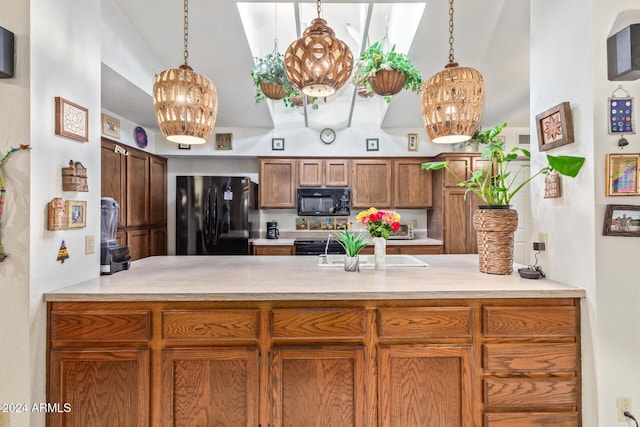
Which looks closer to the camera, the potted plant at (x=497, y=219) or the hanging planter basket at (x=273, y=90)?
the potted plant at (x=497, y=219)

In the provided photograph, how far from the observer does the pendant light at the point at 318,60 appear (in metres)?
1.30

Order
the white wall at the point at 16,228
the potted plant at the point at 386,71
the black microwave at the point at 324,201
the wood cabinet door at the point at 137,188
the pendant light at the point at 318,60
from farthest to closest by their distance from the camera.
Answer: the black microwave at the point at 324,201 → the wood cabinet door at the point at 137,188 → the potted plant at the point at 386,71 → the white wall at the point at 16,228 → the pendant light at the point at 318,60

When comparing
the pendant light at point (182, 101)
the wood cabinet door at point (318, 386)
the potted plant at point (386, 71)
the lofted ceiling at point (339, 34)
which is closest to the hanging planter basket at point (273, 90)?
the lofted ceiling at point (339, 34)

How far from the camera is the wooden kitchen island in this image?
1.47 m

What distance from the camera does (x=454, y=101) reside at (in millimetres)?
1373

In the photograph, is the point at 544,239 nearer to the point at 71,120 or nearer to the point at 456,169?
the point at 456,169

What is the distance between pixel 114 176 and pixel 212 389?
2.77 m

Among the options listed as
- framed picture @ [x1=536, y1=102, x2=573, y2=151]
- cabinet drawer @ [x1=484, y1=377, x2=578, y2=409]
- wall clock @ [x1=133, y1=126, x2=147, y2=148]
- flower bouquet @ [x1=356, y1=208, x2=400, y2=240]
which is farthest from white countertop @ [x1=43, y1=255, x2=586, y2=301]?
wall clock @ [x1=133, y1=126, x2=147, y2=148]

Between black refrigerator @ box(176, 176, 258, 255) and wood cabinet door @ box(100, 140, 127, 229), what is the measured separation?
60cm

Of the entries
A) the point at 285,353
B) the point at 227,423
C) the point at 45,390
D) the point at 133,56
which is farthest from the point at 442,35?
the point at 45,390

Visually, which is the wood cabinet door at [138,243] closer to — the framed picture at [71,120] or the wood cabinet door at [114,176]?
the wood cabinet door at [114,176]

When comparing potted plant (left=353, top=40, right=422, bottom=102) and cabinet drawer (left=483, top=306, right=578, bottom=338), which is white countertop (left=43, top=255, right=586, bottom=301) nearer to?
cabinet drawer (left=483, top=306, right=578, bottom=338)

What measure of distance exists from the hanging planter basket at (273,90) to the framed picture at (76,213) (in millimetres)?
1694

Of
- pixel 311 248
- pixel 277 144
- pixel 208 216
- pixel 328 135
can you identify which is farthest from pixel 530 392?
pixel 277 144
